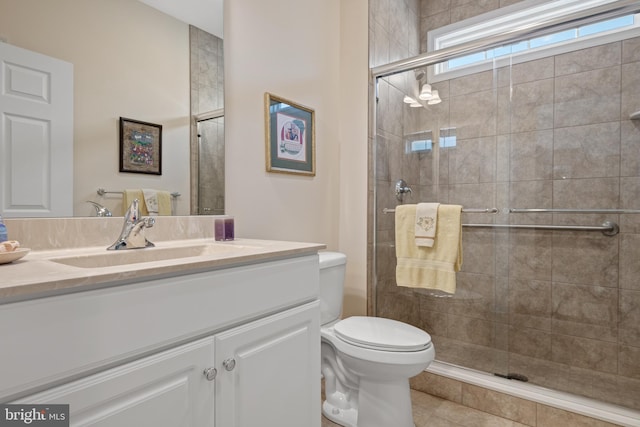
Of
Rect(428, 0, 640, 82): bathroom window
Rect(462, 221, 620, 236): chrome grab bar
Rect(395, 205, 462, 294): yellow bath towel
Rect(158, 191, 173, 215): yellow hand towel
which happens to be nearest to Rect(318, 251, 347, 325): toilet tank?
Rect(395, 205, 462, 294): yellow bath towel

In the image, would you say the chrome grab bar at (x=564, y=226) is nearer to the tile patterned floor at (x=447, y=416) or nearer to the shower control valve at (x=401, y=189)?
the shower control valve at (x=401, y=189)

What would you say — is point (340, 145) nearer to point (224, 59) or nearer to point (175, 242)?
point (224, 59)

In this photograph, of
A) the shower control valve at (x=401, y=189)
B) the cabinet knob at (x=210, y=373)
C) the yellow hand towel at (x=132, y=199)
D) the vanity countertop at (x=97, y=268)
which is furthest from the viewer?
the shower control valve at (x=401, y=189)

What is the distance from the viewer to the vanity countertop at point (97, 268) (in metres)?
0.59

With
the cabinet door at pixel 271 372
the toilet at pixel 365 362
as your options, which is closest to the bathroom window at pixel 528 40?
the toilet at pixel 365 362

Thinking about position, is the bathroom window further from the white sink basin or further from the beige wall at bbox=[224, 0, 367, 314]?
the white sink basin

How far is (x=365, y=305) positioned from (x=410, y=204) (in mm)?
698

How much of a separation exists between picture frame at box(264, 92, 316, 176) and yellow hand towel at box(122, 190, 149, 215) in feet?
2.05

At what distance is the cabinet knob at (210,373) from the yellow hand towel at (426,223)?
1337 millimetres

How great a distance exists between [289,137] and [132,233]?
0.98m

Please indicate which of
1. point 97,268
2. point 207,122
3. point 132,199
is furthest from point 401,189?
point 97,268

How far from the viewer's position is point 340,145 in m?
2.28

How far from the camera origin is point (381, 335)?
58.9 inches

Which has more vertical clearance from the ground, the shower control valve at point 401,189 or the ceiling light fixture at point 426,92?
the ceiling light fixture at point 426,92
